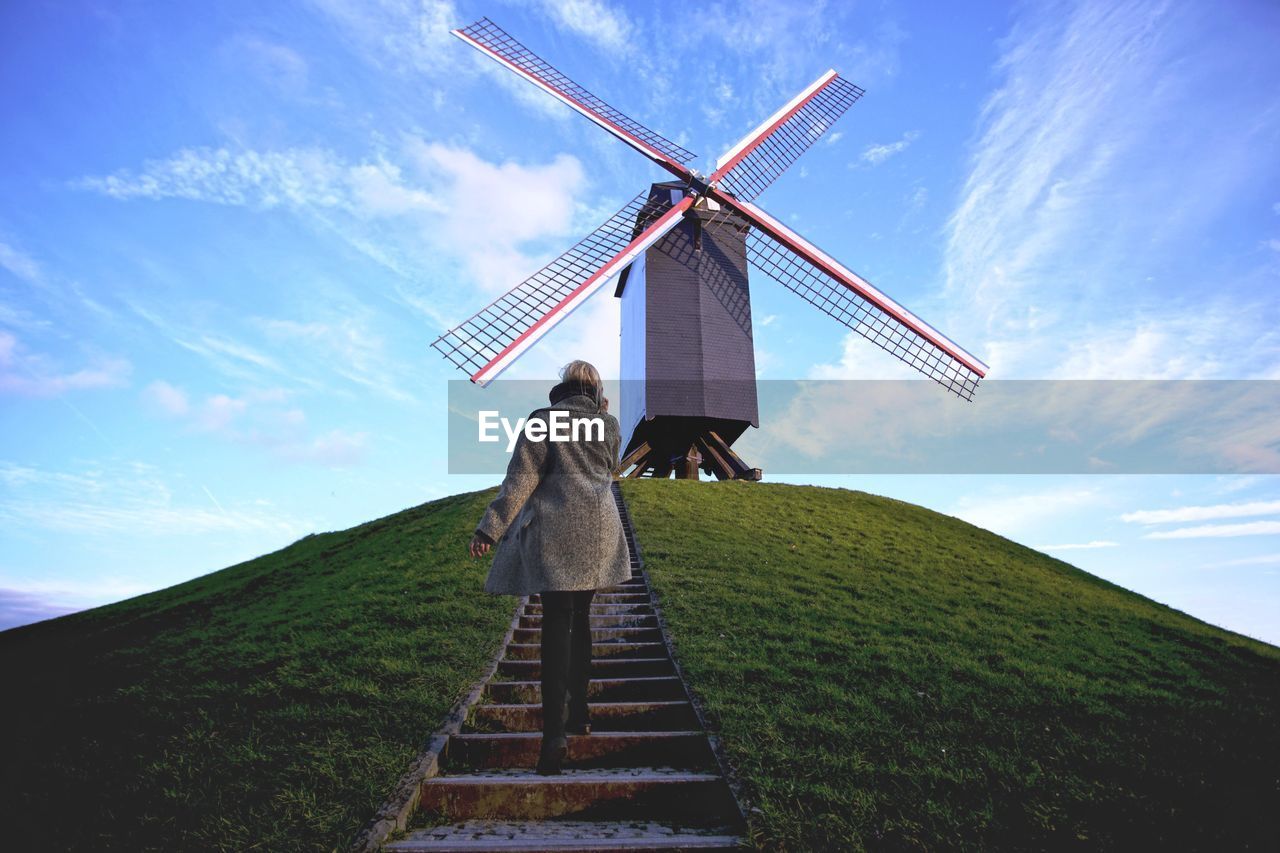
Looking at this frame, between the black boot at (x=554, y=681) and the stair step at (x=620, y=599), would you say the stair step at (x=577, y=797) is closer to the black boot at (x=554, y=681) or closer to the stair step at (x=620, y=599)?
the black boot at (x=554, y=681)

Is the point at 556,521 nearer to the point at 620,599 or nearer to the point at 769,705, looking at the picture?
the point at 769,705

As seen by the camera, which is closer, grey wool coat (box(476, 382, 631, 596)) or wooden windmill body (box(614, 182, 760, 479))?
grey wool coat (box(476, 382, 631, 596))

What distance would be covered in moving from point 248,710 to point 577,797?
360 centimetres

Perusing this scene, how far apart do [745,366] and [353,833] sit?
18.5m

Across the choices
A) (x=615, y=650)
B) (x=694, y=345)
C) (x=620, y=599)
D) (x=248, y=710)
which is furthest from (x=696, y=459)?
(x=248, y=710)

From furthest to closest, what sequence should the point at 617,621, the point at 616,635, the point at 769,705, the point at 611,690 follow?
the point at 617,621, the point at 616,635, the point at 611,690, the point at 769,705

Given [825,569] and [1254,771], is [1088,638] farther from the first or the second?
[1254,771]

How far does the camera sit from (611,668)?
736 centimetres

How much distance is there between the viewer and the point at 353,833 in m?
3.90

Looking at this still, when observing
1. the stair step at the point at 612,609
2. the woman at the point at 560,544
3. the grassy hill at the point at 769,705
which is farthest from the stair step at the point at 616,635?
the woman at the point at 560,544

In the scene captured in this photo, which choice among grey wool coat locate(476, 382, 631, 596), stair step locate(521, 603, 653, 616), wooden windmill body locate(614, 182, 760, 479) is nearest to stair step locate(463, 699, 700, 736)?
grey wool coat locate(476, 382, 631, 596)

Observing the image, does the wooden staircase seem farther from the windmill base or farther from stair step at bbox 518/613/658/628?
the windmill base

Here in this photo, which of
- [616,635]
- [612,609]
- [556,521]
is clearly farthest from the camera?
[612,609]

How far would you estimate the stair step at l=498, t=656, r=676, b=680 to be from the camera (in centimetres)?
725
